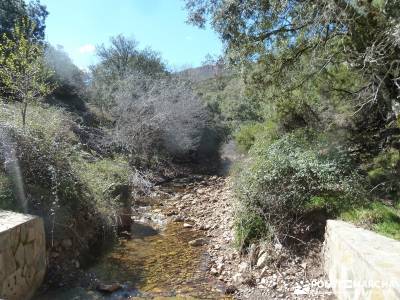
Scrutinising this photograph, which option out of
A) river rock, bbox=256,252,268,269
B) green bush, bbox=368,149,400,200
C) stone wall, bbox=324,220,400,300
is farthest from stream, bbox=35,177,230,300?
green bush, bbox=368,149,400,200

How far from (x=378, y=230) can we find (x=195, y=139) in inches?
622

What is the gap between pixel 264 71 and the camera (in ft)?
30.1

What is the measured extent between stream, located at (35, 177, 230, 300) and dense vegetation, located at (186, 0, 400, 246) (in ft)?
3.80

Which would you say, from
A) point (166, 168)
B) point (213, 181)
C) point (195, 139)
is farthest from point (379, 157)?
point (195, 139)

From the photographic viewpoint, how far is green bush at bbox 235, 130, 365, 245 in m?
6.48

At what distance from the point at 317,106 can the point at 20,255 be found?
313 inches

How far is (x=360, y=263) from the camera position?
402 cm

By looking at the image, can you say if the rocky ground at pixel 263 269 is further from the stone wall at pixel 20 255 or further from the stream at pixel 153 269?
the stone wall at pixel 20 255

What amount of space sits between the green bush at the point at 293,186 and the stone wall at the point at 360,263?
83 centimetres

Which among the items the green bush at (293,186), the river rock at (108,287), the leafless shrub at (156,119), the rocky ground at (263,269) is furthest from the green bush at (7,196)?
the leafless shrub at (156,119)

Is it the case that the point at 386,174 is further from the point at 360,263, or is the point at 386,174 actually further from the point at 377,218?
the point at 360,263

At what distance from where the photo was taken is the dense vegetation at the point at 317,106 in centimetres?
645

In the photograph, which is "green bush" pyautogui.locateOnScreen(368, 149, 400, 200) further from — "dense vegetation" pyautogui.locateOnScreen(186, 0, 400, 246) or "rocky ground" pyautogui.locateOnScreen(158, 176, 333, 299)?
"rocky ground" pyautogui.locateOnScreen(158, 176, 333, 299)

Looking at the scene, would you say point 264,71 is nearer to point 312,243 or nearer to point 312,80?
point 312,80
